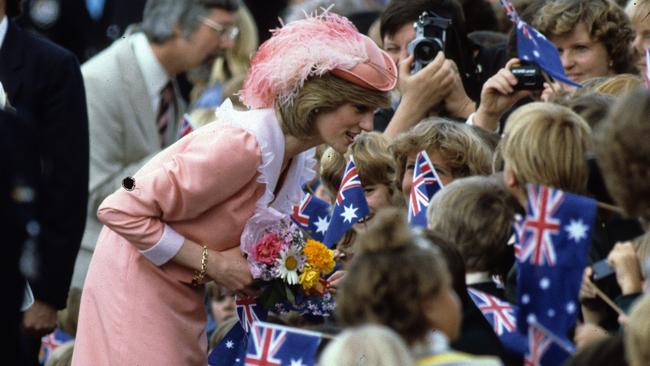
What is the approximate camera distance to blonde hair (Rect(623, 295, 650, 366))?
3344 millimetres

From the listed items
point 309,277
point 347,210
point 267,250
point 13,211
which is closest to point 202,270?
point 267,250

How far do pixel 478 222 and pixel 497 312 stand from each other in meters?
0.31

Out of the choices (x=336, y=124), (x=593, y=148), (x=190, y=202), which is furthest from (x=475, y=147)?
(x=593, y=148)

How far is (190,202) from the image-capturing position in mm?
5348

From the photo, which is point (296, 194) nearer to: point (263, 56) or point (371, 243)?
point (263, 56)

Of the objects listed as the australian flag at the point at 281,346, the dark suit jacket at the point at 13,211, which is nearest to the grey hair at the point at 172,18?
the dark suit jacket at the point at 13,211

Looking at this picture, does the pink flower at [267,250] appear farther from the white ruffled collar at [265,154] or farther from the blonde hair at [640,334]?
the blonde hair at [640,334]

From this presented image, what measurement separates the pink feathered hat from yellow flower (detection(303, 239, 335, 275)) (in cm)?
54

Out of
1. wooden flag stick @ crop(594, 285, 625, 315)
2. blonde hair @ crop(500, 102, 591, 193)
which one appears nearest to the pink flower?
blonde hair @ crop(500, 102, 591, 193)

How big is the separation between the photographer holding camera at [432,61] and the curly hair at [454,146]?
0.66m

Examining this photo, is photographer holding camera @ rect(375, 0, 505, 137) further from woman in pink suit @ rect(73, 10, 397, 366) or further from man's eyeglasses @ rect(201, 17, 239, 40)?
man's eyeglasses @ rect(201, 17, 239, 40)

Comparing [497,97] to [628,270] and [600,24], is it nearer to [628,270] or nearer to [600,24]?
[600,24]

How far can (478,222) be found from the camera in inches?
189

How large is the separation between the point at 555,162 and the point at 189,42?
12.9 ft
